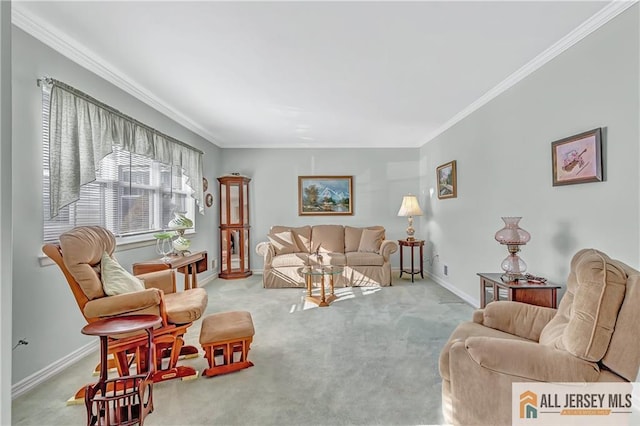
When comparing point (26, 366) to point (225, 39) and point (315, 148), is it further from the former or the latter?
point (315, 148)

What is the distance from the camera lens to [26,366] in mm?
2090

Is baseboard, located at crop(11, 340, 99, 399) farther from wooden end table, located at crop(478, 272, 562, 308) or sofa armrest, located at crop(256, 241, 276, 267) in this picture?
wooden end table, located at crop(478, 272, 562, 308)

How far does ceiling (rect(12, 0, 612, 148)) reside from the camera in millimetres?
2023

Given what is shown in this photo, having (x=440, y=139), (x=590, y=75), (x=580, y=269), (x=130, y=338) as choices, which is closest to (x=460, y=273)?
(x=440, y=139)

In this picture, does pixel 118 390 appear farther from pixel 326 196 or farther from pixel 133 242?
pixel 326 196

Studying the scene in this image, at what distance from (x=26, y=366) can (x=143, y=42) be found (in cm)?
245

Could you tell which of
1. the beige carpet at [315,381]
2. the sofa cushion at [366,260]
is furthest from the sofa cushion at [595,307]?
the sofa cushion at [366,260]

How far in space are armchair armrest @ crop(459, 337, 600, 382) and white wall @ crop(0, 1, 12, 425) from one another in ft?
5.57

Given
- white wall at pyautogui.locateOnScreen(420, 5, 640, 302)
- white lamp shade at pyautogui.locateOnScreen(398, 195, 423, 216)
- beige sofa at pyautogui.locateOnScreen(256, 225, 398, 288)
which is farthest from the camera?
white lamp shade at pyautogui.locateOnScreen(398, 195, 423, 216)

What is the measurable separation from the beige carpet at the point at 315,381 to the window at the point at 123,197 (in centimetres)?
119

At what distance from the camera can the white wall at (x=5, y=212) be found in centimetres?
85

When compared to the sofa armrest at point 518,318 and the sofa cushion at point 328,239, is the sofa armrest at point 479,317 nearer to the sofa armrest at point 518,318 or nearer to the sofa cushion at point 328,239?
the sofa armrest at point 518,318

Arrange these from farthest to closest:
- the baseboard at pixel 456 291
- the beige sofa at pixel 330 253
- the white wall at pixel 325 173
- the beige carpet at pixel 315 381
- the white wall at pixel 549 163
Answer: the white wall at pixel 325 173 → the beige sofa at pixel 330 253 → the baseboard at pixel 456 291 → the white wall at pixel 549 163 → the beige carpet at pixel 315 381

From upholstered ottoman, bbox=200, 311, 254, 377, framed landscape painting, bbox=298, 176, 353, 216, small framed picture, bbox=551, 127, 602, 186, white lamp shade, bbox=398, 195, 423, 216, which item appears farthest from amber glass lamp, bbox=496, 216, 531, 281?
framed landscape painting, bbox=298, 176, 353, 216
